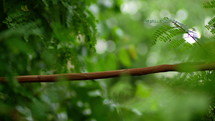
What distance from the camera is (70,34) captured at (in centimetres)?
114

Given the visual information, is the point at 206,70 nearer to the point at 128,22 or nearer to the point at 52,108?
the point at 52,108

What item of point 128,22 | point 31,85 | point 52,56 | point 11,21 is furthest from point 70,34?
point 128,22

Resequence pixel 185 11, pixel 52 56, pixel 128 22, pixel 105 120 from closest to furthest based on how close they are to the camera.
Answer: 1. pixel 52 56
2. pixel 105 120
3. pixel 185 11
4. pixel 128 22

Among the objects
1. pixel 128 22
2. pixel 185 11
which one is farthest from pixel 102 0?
pixel 128 22

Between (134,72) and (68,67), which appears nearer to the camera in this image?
(134,72)

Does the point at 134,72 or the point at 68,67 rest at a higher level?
the point at 68,67

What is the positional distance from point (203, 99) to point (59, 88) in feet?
2.77

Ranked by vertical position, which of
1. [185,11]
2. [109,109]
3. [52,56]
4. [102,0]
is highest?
[185,11]

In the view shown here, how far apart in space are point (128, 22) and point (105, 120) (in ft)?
15.9

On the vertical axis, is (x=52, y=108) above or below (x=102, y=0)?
below

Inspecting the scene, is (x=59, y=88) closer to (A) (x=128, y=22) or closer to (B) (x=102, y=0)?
(B) (x=102, y=0)

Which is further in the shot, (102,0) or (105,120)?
(102,0)

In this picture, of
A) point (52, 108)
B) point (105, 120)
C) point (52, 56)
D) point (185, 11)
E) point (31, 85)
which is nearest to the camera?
point (52, 56)

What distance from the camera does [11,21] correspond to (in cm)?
93
